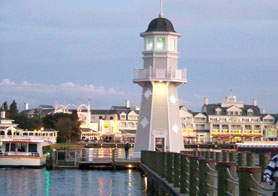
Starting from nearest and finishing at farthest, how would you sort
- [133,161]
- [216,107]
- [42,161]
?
[133,161]
[42,161]
[216,107]

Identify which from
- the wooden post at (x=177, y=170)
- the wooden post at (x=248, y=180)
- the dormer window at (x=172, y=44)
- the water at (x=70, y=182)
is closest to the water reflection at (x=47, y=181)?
the water at (x=70, y=182)

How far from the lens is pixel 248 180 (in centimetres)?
1037

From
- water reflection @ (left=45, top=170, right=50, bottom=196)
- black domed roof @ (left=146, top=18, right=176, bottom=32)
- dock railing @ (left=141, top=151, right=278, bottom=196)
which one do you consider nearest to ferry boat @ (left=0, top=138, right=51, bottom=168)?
water reflection @ (left=45, top=170, right=50, bottom=196)

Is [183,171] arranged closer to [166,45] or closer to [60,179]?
[60,179]

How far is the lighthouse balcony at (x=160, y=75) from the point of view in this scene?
166ft

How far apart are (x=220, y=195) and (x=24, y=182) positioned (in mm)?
29278

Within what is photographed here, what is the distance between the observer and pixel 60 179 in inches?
1692

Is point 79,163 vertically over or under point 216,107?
under

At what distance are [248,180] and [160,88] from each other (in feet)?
135

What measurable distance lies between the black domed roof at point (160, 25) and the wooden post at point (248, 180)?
137 ft

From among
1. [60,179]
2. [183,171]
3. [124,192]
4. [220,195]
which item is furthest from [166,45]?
[220,195]

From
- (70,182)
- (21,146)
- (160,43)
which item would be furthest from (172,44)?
(70,182)

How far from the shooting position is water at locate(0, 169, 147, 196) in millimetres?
34750

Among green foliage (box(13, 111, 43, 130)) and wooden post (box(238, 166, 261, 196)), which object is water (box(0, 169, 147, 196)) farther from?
green foliage (box(13, 111, 43, 130))
